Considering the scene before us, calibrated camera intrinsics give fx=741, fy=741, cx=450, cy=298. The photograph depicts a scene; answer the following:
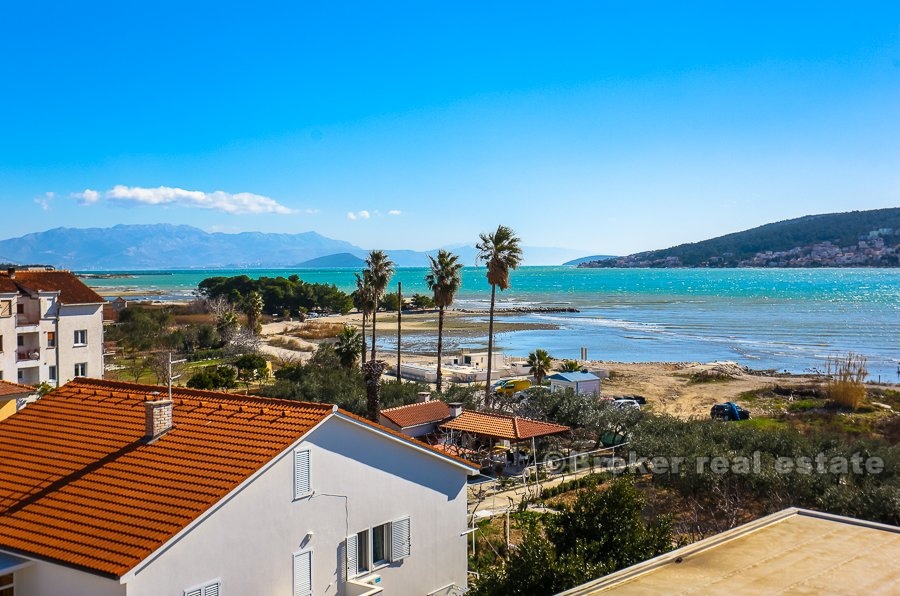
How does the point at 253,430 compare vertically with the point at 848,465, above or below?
above

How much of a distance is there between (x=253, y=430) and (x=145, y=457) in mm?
1782

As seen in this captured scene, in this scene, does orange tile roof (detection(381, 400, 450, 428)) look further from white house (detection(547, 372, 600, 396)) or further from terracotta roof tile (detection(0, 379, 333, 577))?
white house (detection(547, 372, 600, 396))

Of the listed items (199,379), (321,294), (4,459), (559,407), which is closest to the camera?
(4,459)

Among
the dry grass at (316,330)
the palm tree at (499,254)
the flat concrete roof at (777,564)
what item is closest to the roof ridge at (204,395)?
the flat concrete roof at (777,564)

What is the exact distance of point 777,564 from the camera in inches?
392

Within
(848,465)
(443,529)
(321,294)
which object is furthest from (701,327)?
(443,529)

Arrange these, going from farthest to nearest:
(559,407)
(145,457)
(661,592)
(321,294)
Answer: (321,294) → (559,407) → (145,457) → (661,592)

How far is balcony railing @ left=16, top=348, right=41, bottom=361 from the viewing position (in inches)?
1527

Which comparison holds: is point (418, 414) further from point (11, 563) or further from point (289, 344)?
point (289, 344)

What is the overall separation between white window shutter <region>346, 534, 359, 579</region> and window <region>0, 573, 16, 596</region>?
5062 mm

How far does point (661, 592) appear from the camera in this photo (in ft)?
29.3

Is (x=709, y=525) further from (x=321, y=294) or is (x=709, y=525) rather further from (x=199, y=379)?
(x=321, y=294)

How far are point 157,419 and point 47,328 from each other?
105 ft

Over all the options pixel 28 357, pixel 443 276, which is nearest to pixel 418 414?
pixel 443 276
